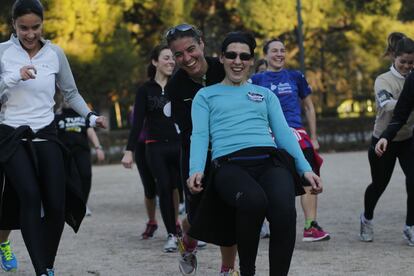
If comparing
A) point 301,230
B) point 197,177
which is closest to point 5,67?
point 197,177

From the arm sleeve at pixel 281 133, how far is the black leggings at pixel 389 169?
279 cm

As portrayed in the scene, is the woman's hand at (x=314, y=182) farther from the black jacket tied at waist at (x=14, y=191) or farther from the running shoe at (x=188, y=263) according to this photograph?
the black jacket tied at waist at (x=14, y=191)

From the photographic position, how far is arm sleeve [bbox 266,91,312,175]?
5.34 metres

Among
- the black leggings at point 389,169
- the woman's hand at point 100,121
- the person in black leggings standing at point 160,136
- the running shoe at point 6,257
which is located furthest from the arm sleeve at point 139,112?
the woman's hand at point 100,121

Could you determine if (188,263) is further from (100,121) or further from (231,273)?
(100,121)

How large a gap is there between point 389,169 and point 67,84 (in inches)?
134

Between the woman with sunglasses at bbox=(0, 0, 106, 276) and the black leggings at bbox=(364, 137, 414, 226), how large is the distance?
311 centimetres

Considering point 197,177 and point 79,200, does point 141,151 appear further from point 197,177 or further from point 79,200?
point 197,177

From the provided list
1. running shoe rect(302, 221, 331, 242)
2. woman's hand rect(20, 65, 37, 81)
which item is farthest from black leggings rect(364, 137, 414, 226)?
woman's hand rect(20, 65, 37, 81)

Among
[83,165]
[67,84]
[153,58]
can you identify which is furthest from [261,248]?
[83,165]

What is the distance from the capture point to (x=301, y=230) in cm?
929

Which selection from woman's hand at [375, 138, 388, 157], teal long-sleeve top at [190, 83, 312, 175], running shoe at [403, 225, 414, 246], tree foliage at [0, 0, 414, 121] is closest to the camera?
teal long-sleeve top at [190, 83, 312, 175]

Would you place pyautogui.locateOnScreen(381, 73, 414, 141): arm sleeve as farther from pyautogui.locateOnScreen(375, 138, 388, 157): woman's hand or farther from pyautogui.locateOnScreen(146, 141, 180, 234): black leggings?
pyautogui.locateOnScreen(146, 141, 180, 234): black leggings

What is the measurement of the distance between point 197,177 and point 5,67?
1.62 m
